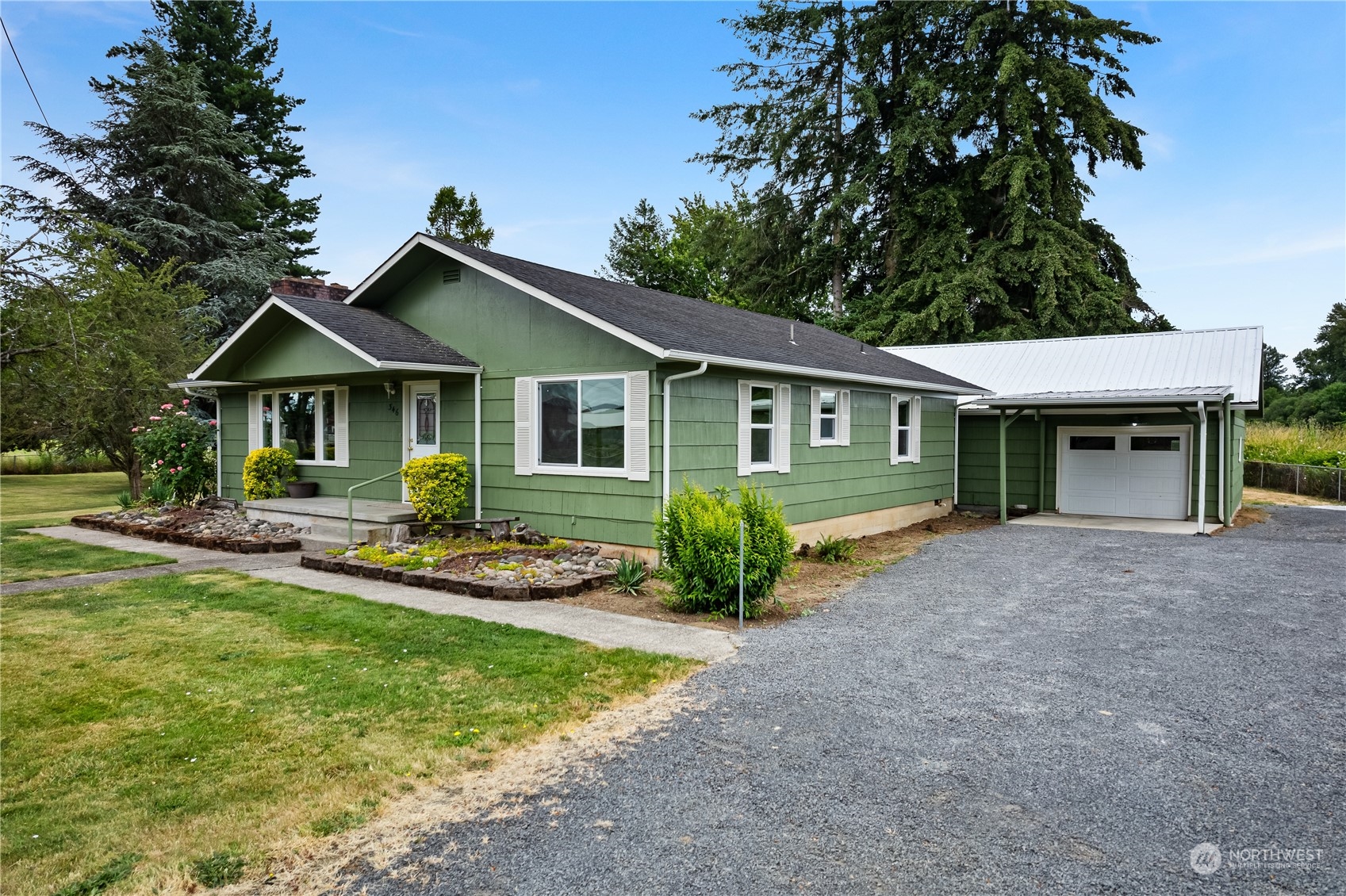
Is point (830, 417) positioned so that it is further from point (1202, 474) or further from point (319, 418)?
point (319, 418)

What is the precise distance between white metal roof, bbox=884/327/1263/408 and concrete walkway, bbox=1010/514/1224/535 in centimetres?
247

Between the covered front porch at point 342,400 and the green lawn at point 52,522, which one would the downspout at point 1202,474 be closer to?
the covered front porch at point 342,400

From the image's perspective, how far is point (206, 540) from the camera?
456 inches

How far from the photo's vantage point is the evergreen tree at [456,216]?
113ft

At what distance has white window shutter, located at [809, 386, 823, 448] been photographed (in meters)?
11.8

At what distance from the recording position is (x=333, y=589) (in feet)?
28.2

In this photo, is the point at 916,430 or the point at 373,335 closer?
the point at 373,335

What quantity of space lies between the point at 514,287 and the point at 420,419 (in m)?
2.81

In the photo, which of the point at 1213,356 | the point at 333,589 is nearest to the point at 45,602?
the point at 333,589

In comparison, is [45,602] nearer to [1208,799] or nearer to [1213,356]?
[1208,799]

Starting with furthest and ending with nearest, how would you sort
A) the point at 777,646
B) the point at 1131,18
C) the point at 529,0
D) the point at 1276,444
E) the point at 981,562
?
the point at 1131,18 → the point at 1276,444 → the point at 529,0 → the point at 981,562 → the point at 777,646

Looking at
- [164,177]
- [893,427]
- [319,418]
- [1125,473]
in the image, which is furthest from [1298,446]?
[164,177]

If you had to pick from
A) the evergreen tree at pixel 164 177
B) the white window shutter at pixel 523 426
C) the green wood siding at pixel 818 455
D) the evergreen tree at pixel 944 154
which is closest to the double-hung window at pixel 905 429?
the green wood siding at pixel 818 455

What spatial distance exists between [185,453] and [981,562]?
14.6 m
